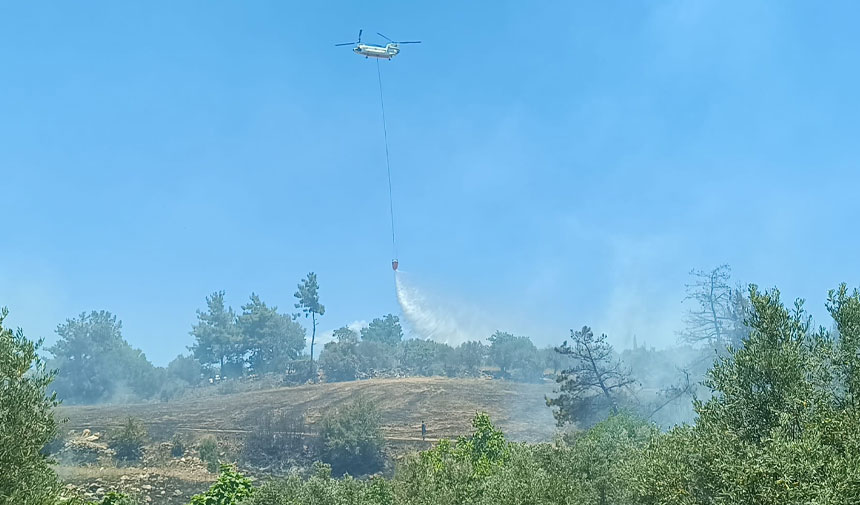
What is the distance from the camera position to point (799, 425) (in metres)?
31.2

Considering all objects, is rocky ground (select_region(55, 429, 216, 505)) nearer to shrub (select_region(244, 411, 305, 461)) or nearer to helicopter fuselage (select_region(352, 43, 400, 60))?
shrub (select_region(244, 411, 305, 461))

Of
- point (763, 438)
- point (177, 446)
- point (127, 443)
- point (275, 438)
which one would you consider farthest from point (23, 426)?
point (275, 438)

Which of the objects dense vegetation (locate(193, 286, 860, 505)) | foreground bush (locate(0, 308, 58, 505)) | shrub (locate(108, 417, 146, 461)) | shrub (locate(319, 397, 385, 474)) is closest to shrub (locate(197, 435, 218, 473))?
shrub (locate(108, 417, 146, 461))

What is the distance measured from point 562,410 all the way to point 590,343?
16.2 meters

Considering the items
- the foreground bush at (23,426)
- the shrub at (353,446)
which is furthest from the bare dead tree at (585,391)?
the foreground bush at (23,426)

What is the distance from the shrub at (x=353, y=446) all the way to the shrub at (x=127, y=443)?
107 feet

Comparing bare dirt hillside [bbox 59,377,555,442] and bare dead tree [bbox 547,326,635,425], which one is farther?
bare dirt hillside [bbox 59,377,555,442]

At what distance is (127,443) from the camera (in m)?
124

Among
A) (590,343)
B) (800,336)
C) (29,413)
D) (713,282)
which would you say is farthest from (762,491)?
(713,282)

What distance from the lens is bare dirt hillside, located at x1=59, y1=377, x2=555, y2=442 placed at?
14712cm

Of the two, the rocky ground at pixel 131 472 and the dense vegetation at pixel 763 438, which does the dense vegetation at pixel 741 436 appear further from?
the rocky ground at pixel 131 472

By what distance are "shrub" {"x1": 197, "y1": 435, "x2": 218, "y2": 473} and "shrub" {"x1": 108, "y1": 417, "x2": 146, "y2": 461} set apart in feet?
34.4

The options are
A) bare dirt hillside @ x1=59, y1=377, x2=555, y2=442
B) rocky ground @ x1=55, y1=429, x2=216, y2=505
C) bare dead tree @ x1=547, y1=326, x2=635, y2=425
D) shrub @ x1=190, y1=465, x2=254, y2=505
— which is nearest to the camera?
shrub @ x1=190, y1=465, x2=254, y2=505

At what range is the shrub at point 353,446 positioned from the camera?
5015 inches
